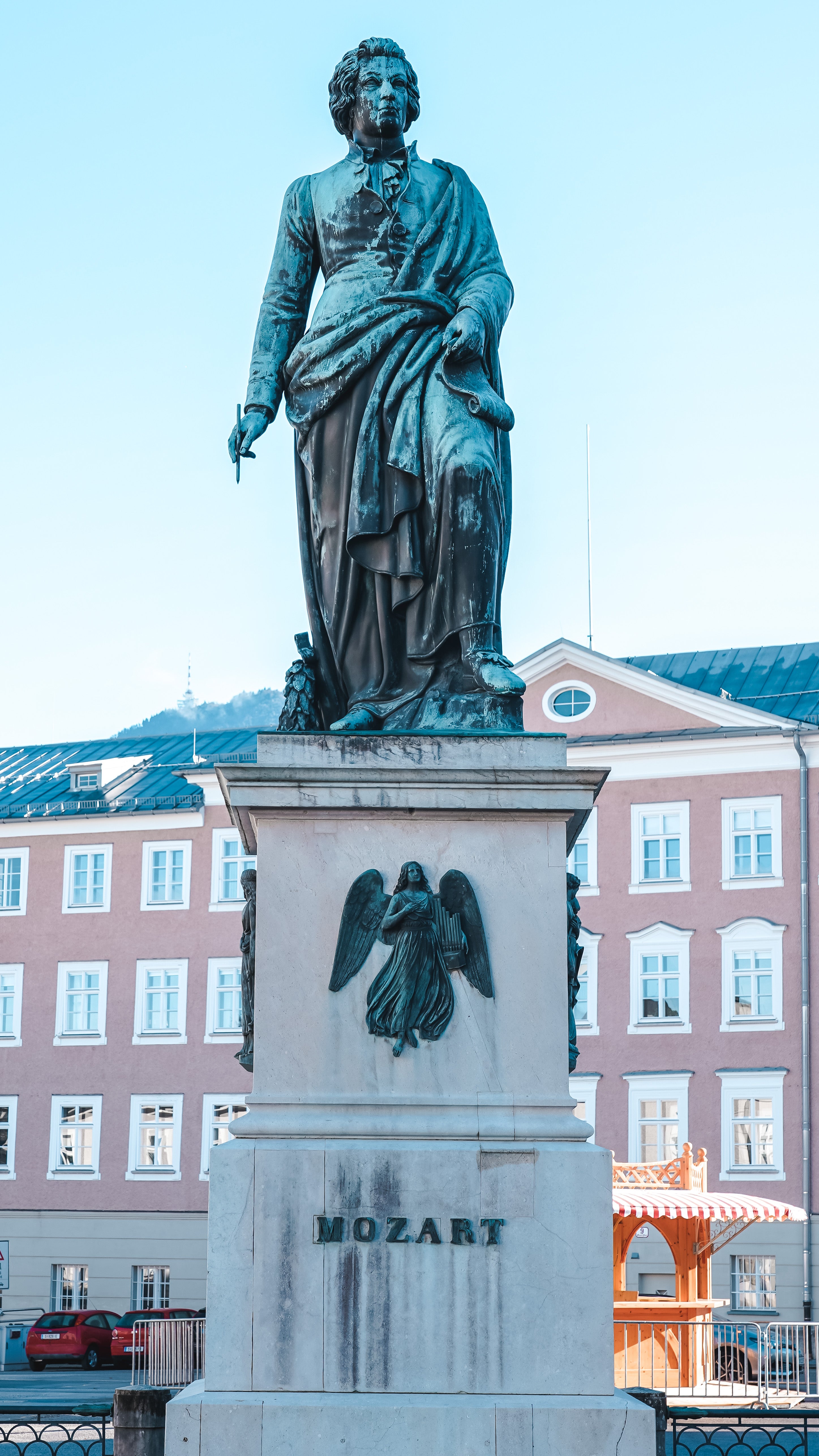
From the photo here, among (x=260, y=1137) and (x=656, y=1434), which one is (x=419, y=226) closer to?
(x=260, y=1137)

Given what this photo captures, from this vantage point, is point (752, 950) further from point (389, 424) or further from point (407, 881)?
point (407, 881)

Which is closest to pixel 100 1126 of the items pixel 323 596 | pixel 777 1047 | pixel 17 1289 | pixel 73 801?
pixel 17 1289

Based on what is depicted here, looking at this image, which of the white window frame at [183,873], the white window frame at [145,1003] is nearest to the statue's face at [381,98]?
the white window frame at [145,1003]

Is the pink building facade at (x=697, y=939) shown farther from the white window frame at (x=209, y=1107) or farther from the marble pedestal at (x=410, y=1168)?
the marble pedestal at (x=410, y=1168)

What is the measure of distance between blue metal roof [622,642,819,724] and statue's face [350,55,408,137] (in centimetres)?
3428

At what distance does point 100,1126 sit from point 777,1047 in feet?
54.5

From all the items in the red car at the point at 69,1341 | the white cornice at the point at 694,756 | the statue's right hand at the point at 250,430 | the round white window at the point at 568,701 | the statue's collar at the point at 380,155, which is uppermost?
the round white window at the point at 568,701

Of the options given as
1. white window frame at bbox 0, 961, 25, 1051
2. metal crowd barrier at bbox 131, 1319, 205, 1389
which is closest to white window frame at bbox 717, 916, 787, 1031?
metal crowd barrier at bbox 131, 1319, 205, 1389

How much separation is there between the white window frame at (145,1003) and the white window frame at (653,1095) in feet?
36.6

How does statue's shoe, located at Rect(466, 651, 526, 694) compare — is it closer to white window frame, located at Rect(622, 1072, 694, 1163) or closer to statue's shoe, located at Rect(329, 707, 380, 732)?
statue's shoe, located at Rect(329, 707, 380, 732)

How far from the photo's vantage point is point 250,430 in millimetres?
7160

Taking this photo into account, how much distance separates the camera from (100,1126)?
146 feet

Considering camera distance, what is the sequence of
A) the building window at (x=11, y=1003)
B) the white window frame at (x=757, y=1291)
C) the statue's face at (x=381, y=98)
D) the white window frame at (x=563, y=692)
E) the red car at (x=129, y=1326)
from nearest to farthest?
1. the statue's face at (x=381, y=98)
2. the white window frame at (x=757, y=1291)
3. the red car at (x=129, y=1326)
4. the white window frame at (x=563, y=692)
5. the building window at (x=11, y=1003)

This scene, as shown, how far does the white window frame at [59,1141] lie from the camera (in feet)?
145
